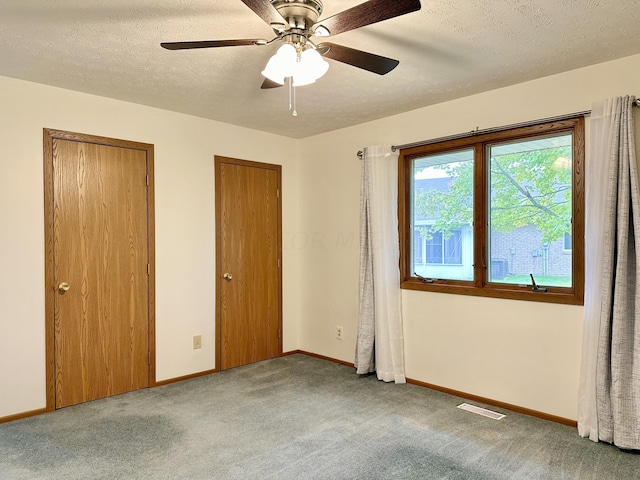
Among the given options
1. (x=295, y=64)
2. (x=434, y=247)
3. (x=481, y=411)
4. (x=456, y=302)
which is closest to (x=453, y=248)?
(x=434, y=247)

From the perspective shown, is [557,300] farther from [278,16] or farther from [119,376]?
[119,376]

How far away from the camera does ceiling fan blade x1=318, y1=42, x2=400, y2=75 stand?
2057 millimetres

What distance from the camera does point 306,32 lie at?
6.50 ft

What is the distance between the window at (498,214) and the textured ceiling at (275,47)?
1.54 ft

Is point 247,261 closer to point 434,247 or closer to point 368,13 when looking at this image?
point 434,247

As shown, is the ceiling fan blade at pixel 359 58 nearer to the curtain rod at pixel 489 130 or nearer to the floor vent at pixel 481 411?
the curtain rod at pixel 489 130

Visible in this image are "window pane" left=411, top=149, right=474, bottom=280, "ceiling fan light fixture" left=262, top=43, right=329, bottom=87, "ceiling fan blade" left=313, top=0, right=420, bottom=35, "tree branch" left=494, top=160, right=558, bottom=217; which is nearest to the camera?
"ceiling fan blade" left=313, top=0, right=420, bottom=35

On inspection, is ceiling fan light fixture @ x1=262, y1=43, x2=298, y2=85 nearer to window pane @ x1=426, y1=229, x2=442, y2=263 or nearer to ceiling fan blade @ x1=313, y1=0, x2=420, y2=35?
ceiling fan blade @ x1=313, y1=0, x2=420, y2=35

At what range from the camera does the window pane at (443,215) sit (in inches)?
141

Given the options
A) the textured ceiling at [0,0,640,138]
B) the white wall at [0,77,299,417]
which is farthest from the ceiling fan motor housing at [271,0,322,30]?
the white wall at [0,77,299,417]

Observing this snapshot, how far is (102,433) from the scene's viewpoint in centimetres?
284

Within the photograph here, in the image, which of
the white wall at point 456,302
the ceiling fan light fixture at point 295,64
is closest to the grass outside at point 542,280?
the white wall at point 456,302

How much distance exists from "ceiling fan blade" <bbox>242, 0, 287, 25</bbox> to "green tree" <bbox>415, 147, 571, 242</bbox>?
86.6 inches

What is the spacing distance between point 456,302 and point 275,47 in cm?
237
